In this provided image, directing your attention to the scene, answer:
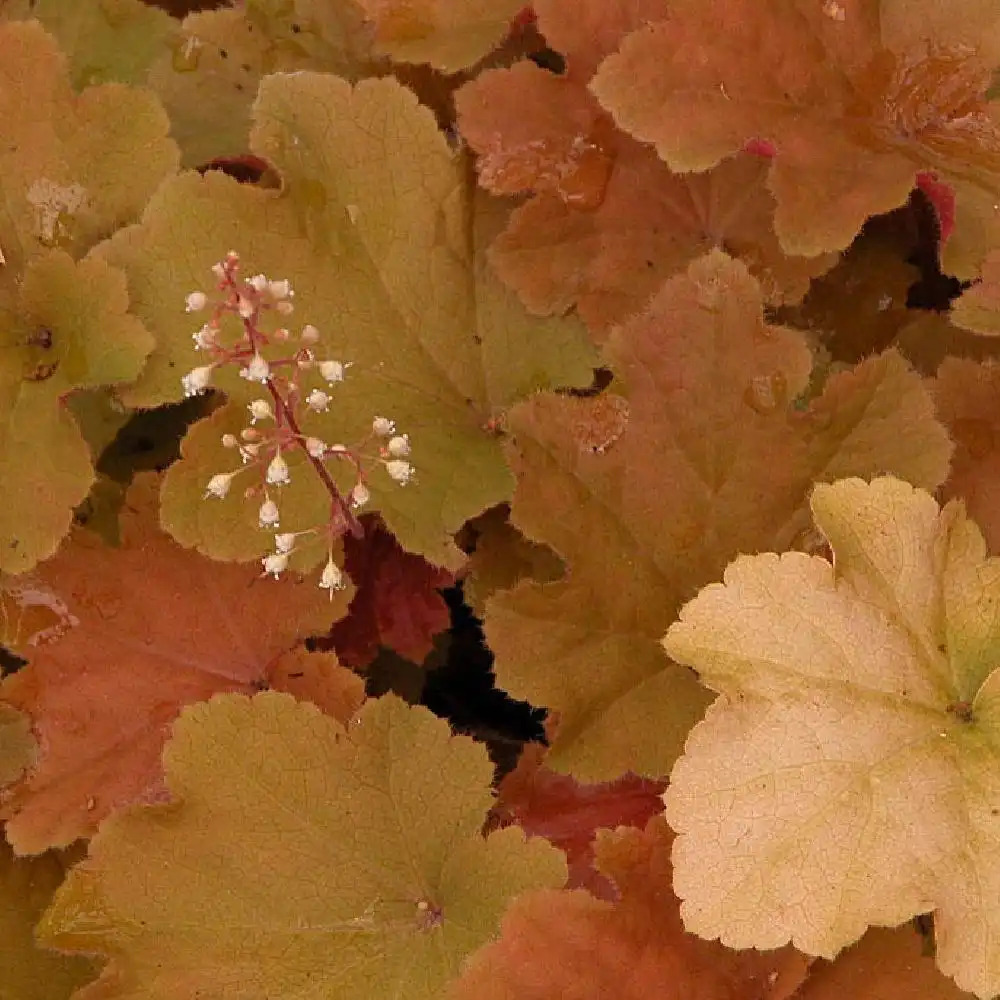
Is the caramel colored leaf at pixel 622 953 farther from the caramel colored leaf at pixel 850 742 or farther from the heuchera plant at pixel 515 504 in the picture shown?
the caramel colored leaf at pixel 850 742

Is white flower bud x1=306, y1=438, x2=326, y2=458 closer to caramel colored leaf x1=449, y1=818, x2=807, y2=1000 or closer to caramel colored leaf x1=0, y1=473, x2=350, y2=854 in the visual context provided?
caramel colored leaf x1=0, y1=473, x2=350, y2=854

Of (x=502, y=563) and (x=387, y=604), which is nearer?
(x=502, y=563)

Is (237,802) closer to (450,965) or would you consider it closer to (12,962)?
(450,965)

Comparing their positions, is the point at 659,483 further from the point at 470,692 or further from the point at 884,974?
the point at 470,692

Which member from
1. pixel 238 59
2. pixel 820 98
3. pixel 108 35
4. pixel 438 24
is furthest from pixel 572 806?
pixel 108 35

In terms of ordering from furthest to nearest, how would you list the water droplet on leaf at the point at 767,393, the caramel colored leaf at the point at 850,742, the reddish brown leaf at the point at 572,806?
the reddish brown leaf at the point at 572,806, the water droplet on leaf at the point at 767,393, the caramel colored leaf at the point at 850,742

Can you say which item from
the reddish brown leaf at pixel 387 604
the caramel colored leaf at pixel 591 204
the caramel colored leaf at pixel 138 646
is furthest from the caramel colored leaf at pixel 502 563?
the caramel colored leaf at pixel 591 204
